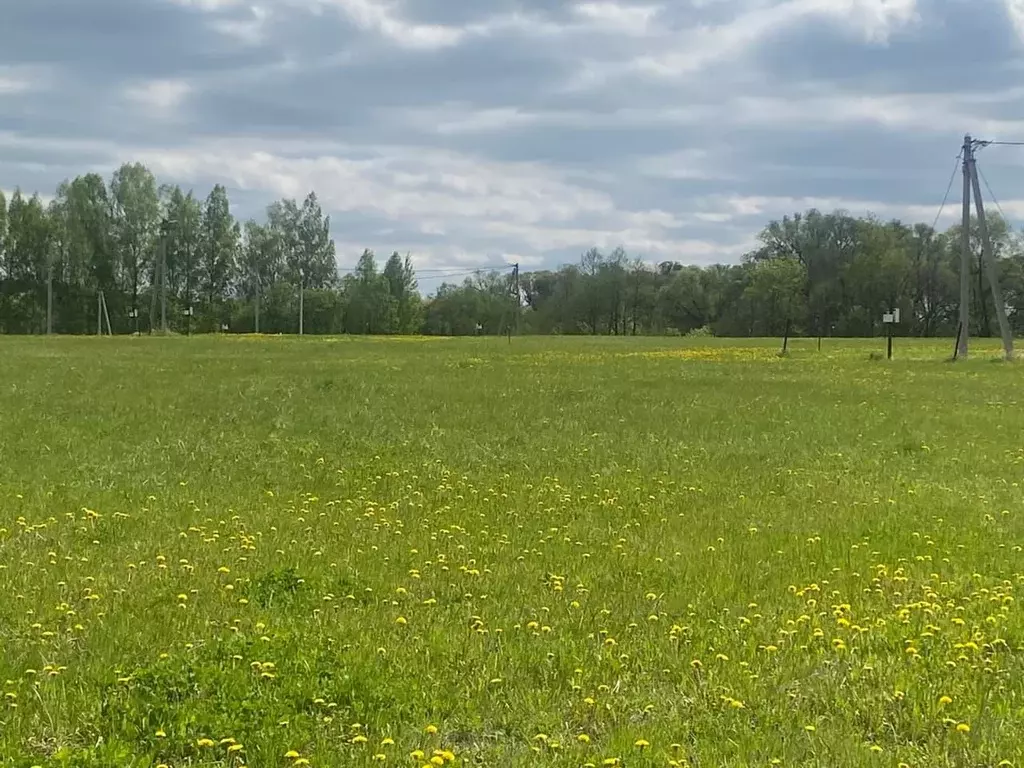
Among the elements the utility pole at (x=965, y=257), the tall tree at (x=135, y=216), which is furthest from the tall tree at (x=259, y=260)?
the utility pole at (x=965, y=257)

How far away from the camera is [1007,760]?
459cm

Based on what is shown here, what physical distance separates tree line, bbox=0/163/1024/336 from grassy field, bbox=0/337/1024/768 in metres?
83.6

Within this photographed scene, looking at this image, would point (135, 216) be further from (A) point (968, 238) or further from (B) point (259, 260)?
(A) point (968, 238)

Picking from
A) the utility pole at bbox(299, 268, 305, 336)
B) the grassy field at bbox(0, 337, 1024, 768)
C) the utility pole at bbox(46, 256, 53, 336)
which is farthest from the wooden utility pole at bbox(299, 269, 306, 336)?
the grassy field at bbox(0, 337, 1024, 768)

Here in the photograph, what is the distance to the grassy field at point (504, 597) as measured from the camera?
489cm

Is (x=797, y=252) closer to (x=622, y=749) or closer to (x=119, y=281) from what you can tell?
(x=119, y=281)

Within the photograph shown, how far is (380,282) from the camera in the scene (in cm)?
11694

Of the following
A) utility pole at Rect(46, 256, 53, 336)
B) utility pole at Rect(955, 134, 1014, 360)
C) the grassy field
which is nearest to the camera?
the grassy field

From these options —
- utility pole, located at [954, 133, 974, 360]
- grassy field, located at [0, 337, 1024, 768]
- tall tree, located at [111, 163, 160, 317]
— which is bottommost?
grassy field, located at [0, 337, 1024, 768]

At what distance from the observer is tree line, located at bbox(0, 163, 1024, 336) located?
102m

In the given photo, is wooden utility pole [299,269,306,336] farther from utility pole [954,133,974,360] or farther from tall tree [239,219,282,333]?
utility pole [954,133,974,360]

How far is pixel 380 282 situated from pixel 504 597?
112 metres

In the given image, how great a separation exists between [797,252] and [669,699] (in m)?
117

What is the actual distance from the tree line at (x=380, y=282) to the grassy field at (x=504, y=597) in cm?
8355
